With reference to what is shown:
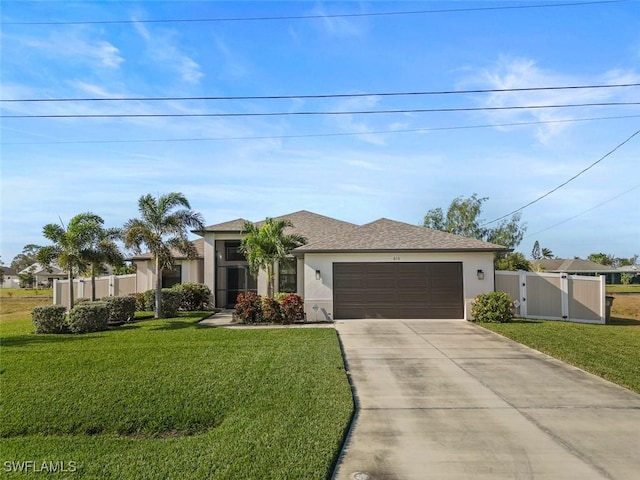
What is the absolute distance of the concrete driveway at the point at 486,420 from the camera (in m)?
4.04

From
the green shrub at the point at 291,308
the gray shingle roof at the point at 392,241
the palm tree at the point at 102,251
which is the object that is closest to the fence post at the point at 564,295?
the gray shingle roof at the point at 392,241

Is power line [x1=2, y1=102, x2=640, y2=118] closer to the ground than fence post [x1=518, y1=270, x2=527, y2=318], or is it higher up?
higher up

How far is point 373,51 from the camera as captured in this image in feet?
39.5

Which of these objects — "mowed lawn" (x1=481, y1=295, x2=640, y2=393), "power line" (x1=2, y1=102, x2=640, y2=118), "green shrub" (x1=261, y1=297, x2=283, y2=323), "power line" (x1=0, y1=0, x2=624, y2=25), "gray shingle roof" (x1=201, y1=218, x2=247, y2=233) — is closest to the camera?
"mowed lawn" (x1=481, y1=295, x2=640, y2=393)

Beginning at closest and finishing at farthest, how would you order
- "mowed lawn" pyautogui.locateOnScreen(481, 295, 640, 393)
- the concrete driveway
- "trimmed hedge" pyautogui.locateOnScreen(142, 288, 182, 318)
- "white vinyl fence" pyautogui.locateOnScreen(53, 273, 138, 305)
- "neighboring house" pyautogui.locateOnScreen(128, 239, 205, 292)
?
the concrete driveway < "mowed lawn" pyautogui.locateOnScreen(481, 295, 640, 393) < "trimmed hedge" pyautogui.locateOnScreen(142, 288, 182, 318) < "neighboring house" pyautogui.locateOnScreen(128, 239, 205, 292) < "white vinyl fence" pyautogui.locateOnScreen(53, 273, 138, 305)

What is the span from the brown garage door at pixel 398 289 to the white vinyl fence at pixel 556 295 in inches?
105

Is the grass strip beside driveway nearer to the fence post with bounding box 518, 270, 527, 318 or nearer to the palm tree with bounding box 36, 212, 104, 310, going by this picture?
the palm tree with bounding box 36, 212, 104, 310

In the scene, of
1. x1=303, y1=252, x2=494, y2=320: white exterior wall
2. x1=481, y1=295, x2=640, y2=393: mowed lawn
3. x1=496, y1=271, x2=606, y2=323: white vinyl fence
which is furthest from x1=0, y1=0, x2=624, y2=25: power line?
x1=496, y1=271, x2=606, y2=323: white vinyl fence

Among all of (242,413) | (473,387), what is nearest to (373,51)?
(473,387)

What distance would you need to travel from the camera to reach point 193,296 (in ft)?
61.9

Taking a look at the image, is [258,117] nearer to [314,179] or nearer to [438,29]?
[438,29]

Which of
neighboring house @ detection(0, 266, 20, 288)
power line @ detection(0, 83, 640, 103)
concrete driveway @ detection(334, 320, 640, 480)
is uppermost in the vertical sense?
power line @ detection(0, 83, 640, 103)

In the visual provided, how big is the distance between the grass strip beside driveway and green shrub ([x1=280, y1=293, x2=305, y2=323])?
14.9ft

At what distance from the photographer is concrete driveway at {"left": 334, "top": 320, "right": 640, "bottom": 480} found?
404 cm
